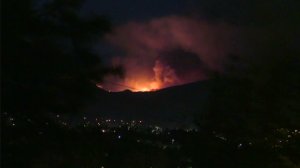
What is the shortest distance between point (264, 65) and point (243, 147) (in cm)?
182

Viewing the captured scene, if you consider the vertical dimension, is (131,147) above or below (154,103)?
below

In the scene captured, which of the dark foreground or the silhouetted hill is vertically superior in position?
the silhouetted hill

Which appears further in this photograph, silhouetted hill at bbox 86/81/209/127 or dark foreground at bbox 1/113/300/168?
silhouetted hill at bbox 86/81/209/127

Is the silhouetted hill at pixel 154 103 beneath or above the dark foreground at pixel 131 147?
above

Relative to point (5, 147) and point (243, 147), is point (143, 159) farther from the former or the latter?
point (5, 147)

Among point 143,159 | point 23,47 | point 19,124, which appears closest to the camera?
point 23,47

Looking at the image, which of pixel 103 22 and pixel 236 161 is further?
pixel 236 161

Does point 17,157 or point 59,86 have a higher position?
point 59,86

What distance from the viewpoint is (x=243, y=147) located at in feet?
43.3

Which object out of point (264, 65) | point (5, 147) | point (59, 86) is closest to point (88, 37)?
point (59, 86)

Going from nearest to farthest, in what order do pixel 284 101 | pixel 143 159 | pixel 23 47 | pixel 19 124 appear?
pixel 23 47 < pixel 19 124 < pixel 284 101 < pixel 143 159

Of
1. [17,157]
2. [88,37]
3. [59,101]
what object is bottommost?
[17,157]

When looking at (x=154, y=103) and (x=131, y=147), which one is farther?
(x=154, y=103)

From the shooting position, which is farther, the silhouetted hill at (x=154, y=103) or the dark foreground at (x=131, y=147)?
the silhouetted hill at (x=154, y=103)
